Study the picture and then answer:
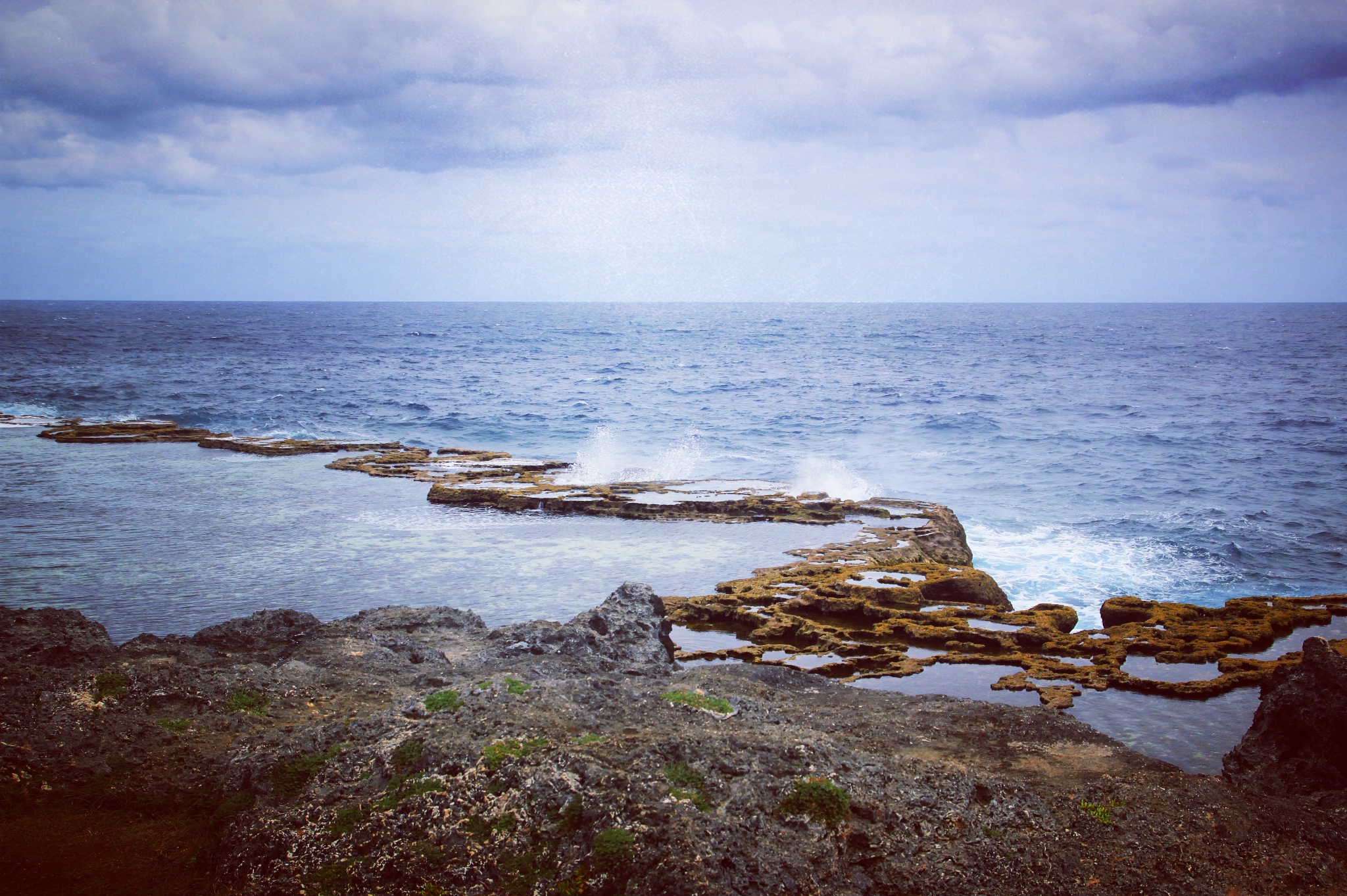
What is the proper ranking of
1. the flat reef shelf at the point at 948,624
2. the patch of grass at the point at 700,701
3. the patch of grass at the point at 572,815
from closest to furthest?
1. the patch of grass at the point at 572,815
2. the patch of grass at the point at 700,701
3. the flat reef shelf at the point at 948,624

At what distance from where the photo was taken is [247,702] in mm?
10617

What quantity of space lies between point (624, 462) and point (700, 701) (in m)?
28.7

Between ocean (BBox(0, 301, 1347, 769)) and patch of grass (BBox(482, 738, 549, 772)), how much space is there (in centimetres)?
895

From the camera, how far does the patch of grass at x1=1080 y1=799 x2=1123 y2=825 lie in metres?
8.40

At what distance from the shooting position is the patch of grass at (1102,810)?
8.40 m

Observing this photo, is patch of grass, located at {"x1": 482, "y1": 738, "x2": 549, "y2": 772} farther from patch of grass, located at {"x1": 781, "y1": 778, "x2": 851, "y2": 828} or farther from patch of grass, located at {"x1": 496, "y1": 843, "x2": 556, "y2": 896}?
patch of grass, located at {"x1": 781, "y1": 778, "x2": 851, "y2": 828}

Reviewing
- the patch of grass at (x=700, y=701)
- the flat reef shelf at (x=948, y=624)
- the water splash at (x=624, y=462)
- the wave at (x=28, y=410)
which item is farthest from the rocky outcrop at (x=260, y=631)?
the wave at (x=28, y=410)

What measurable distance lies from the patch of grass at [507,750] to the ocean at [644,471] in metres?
8.95

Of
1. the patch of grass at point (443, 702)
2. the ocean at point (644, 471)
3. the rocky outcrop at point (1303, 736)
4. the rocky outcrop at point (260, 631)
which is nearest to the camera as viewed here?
the patch of grass at point (443, 702)

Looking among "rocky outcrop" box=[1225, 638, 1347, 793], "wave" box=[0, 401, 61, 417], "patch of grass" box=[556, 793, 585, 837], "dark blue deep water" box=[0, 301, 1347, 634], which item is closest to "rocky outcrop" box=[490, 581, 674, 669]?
"dark blue deep water" box=[0, 301, 1347, 634]

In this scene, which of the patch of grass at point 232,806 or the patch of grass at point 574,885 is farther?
the patch of grass at point 232,806

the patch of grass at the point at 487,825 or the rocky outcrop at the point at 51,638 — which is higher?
the rocky outcrop at the point at 51,638

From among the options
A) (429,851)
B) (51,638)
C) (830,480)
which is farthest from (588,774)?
(830,480)

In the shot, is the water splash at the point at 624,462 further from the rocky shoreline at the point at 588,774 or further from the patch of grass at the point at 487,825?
the patch of grass at the point at 487,825
